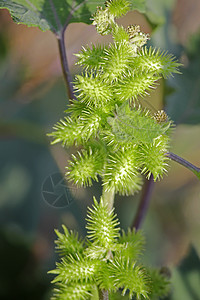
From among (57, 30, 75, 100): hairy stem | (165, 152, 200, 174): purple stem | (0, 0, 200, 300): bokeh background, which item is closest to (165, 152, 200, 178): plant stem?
(165, 152, 200, 174): purple stem

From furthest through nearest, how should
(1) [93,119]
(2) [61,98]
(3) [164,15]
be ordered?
(2) [61,98] < (3) [164,15] < (1) [93,119]

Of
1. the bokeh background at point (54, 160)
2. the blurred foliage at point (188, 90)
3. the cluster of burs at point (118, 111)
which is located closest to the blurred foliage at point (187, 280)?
the bokeh background at point (54, 160)

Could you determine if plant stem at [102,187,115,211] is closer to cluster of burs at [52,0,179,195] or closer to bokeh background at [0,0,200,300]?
cluster of burs at [52,0,179,195]

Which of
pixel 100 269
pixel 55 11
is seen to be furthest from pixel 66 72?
pixel 100 269

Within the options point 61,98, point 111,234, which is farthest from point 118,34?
point 61,98

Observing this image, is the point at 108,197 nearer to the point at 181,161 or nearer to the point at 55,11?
the point at 181,161

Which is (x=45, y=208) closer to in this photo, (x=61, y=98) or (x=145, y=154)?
(x=61, y=98)

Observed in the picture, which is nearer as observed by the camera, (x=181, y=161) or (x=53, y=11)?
(x=181, y=161)
